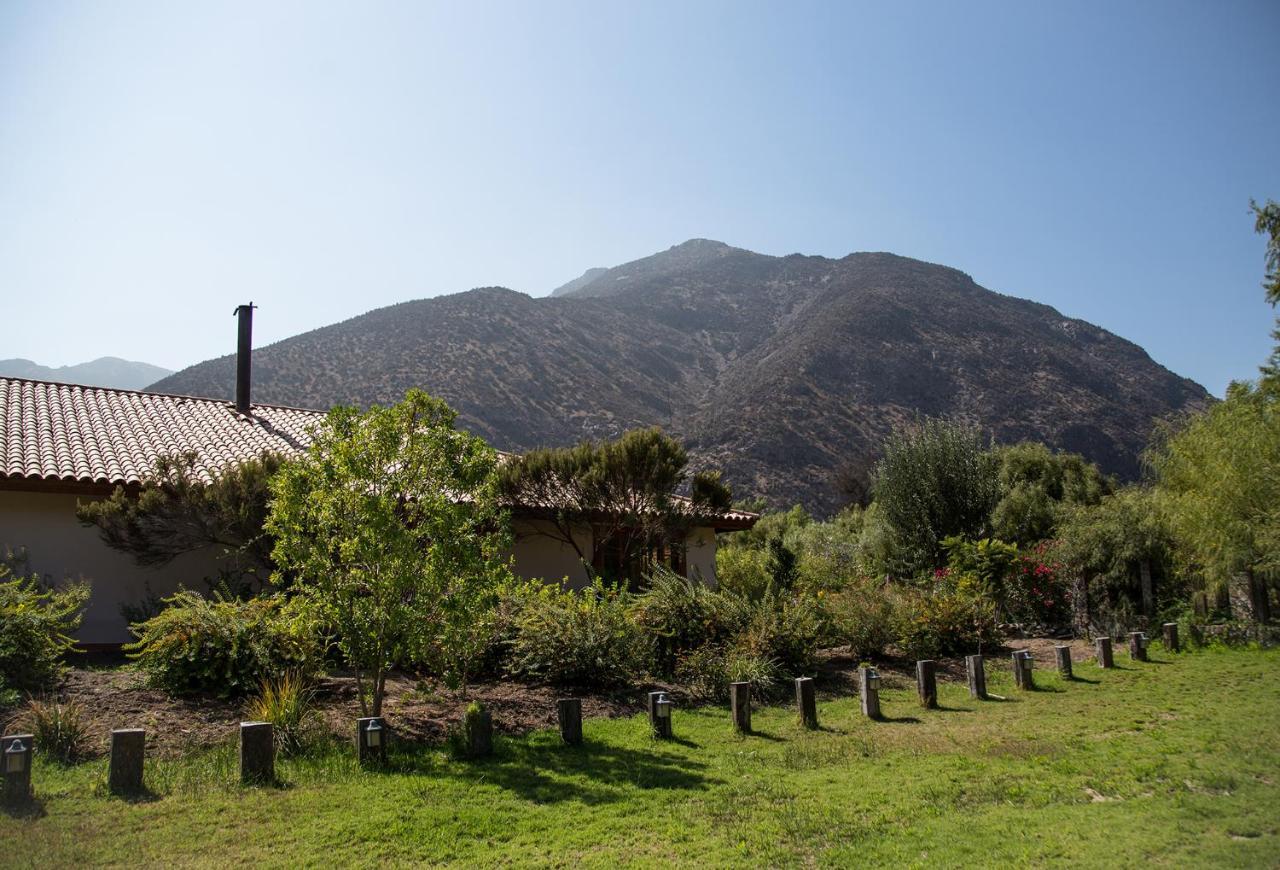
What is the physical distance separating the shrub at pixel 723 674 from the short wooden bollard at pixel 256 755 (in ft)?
18.9

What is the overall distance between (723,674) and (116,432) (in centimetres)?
1309

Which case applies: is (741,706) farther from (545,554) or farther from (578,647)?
(545,554)

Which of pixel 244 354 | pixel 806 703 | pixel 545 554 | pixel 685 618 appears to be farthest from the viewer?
pixel 244 354

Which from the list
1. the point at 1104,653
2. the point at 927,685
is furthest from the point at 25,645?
the point at 1104,653

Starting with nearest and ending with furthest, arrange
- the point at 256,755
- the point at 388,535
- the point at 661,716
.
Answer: the point at 256,755
the point at 388,535
the point at 661,716

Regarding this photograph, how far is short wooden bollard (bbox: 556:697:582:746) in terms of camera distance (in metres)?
8.53

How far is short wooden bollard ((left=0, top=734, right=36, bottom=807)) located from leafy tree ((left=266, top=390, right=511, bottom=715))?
2.64 meters

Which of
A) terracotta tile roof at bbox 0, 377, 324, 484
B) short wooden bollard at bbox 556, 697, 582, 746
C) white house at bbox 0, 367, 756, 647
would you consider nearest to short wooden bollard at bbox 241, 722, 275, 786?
short wooden bollard at bbox 556, 697, 582, 746

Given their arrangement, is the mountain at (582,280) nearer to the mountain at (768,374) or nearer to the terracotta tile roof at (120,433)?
the mountain at (768,374)

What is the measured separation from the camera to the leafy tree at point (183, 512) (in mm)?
12695

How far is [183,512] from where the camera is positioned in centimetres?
1295

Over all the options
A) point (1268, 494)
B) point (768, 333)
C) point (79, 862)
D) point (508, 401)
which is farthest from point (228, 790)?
point (768, 333)

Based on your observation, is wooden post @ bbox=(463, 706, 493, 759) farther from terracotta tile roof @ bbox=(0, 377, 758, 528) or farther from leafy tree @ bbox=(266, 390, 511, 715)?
terracotta tile roof @ bbox=(0, 377, 758, 528)

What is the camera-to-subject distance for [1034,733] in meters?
9.05
